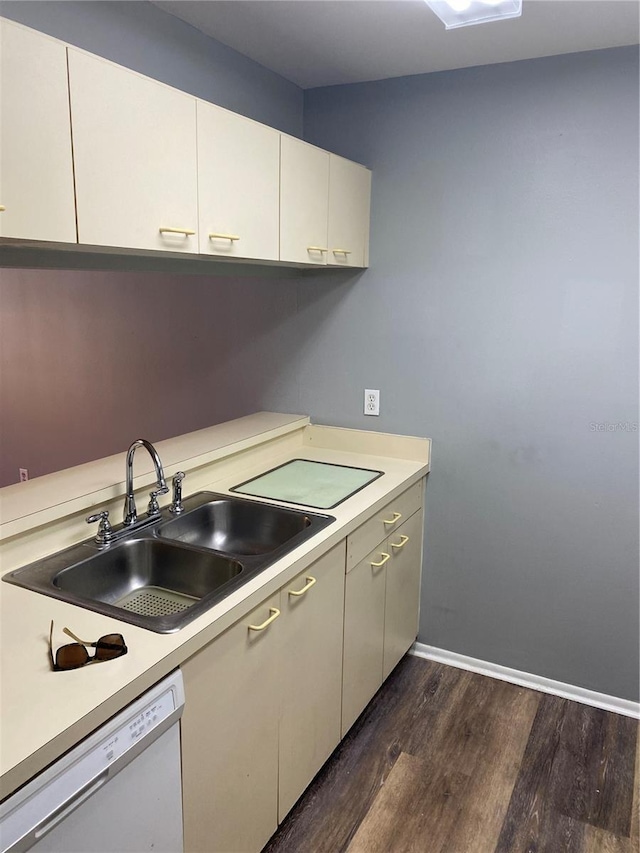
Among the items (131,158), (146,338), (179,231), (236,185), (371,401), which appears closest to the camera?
(131,158)

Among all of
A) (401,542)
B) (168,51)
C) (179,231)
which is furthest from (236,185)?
(401,542)

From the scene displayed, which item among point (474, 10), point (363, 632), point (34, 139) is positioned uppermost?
point (474, 10)

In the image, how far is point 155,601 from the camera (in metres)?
1.74

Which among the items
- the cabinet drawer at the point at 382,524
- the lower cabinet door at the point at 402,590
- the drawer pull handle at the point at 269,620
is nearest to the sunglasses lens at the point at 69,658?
the drawer pull handle at the point at 269,620

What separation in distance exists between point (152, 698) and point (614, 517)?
1.82 m

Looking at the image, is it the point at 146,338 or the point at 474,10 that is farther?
the point at 146,338

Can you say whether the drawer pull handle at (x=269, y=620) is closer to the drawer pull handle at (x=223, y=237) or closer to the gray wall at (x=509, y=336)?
the drawer pull handle at (x=223, y=237)

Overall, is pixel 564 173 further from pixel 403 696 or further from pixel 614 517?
pixel 403 696

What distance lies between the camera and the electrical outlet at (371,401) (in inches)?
106

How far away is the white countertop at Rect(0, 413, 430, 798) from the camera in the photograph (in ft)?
3.44

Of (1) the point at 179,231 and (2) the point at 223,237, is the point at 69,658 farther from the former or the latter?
(2) the point at 223,237

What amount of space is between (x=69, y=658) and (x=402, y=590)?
62.7 inches

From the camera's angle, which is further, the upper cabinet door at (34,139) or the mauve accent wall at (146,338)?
the mauve accent wall at (146,338)

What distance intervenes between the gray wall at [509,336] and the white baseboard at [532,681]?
0.04 metres
